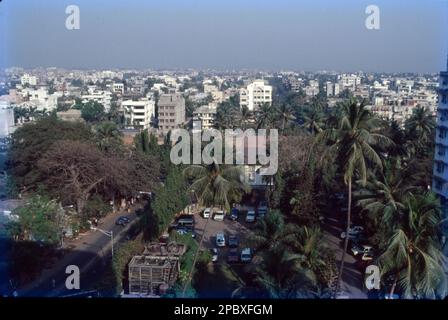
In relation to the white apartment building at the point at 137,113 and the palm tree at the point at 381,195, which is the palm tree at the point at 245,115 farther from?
the palm tree at the point at 381,195

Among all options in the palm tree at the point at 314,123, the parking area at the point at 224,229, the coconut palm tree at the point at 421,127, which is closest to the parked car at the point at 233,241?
the parking area at the point at 224,229

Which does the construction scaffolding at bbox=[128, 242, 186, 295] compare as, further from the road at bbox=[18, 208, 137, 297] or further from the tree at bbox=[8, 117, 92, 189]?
the tree at bbox=[8, 117, 92, 189]

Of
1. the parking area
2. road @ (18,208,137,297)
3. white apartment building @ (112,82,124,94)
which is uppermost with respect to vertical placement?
white apartment building @ (112,82,124,94)

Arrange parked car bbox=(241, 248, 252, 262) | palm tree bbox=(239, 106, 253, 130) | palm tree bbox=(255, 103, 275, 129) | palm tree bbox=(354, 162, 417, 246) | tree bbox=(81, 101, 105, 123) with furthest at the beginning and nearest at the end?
1. tree bbox=(81, 101, 105, 123)
2. palm tree bbox=(239, 106, 253, 130)
3. palm tree bbox=(255, 103, 275, 129)
4. parked car bbox=(241, 248, 252, 262)
5. palm tree bbox=(354, 162, 417, 246)

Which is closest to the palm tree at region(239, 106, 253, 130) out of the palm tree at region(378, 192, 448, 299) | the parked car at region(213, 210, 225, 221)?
the parked car at region(213, 210, 225, 221)

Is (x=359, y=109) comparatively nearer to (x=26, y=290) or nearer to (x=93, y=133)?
(x=26, y=290)

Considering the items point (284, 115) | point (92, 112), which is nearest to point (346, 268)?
point (284, 115)
